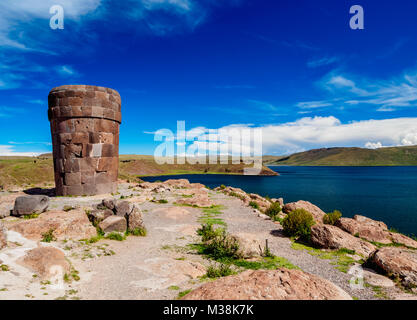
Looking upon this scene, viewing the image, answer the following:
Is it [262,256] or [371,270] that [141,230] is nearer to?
[262,256]

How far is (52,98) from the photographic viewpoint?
16203 mm

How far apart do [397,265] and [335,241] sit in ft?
8.25

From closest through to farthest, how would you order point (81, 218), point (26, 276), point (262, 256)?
1. point (26, 276)
2. point (262, 256)
3. point (81, 218)

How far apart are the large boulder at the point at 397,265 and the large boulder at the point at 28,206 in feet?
41.4

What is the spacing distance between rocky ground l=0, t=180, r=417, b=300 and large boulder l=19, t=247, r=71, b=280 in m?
0.02

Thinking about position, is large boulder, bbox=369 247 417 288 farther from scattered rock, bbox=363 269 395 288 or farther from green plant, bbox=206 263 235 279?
green plant, bbox=206 263 235 279

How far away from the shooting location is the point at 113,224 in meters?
9.84

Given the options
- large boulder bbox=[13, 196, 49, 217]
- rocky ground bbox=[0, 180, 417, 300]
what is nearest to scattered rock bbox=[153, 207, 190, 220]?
rocky ground bbox=[0, 180, 417, 300]

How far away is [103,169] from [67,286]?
12.2 meters

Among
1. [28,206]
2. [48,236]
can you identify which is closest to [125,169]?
[28,206]

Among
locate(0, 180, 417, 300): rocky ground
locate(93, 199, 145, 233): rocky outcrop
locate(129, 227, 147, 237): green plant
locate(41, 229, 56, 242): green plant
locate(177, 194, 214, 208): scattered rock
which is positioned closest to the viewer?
locate(0, 180, 417, 300): rocky ground

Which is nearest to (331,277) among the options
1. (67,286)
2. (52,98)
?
(67,286)

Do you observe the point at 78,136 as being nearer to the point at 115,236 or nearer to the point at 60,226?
the point at 60,226

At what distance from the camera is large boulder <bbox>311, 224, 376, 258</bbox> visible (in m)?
8.65
